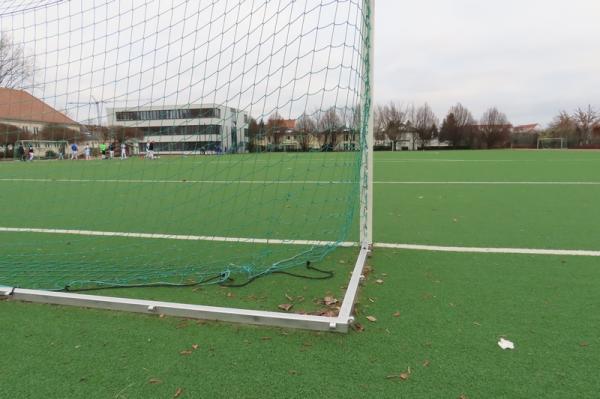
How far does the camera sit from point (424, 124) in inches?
2783

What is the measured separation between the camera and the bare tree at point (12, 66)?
15.5 feet

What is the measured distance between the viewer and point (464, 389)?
2.04 meters

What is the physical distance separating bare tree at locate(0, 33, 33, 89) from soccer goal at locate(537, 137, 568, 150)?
6214cm

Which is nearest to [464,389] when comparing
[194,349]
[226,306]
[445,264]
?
[194,349]

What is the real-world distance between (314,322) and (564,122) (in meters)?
72.6

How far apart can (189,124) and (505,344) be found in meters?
3.88

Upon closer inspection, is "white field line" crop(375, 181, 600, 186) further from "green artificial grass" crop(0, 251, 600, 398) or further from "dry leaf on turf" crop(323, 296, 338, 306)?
"dry leaf on turf" crop(323, 296, 338, 306)

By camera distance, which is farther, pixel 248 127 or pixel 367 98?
pixel 248 127

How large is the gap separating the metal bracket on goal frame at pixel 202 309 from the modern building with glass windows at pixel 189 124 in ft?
7.34

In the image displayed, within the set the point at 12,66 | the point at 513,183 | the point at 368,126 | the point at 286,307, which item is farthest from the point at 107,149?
the point at 513,183

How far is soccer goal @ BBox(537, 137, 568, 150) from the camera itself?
5572 cm

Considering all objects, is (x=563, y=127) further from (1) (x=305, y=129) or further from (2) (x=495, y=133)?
(1) (x=305, y=129)

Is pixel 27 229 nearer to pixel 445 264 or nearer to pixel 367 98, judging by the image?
pixel 367 98

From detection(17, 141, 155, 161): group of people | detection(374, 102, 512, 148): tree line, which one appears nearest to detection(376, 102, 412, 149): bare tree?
detection(374, 102, 512, 148): tree line
